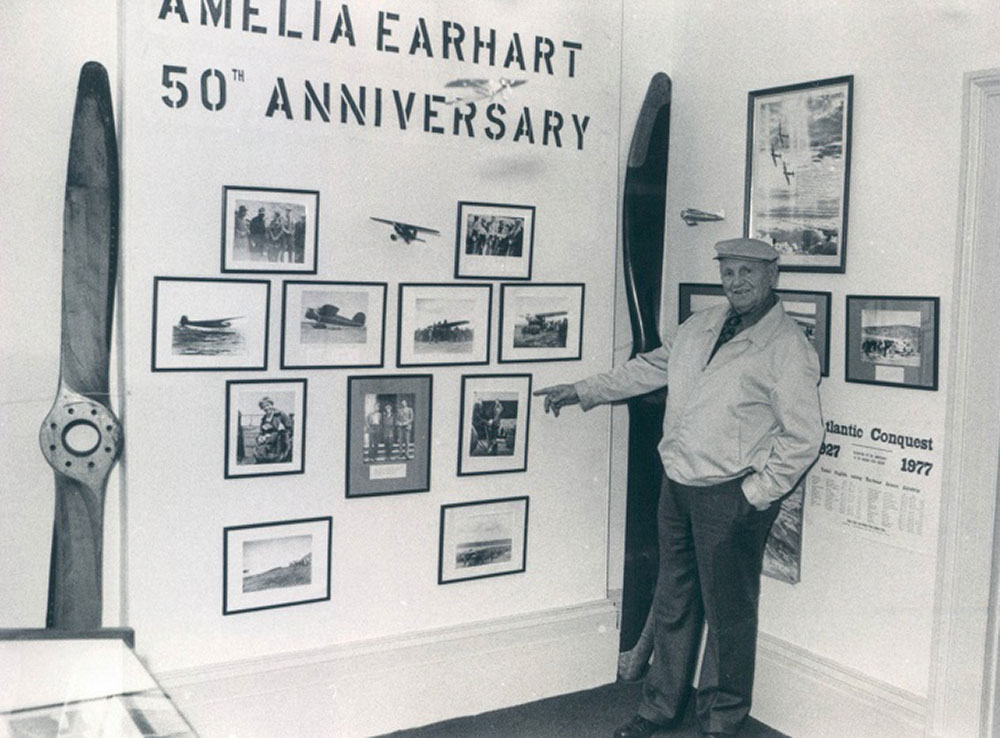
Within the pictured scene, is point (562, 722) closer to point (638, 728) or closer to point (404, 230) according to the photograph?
point (638, 728)

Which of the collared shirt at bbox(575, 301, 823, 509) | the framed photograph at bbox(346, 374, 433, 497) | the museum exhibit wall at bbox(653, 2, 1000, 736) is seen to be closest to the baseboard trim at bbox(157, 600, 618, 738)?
the framed photograph at bbox(346, 374, 433, 497)

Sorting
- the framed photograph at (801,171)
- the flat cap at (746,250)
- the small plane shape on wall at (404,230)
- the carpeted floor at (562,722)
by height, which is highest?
the framed photograph at (801,171)

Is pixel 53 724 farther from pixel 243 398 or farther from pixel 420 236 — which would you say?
pixel 420 236

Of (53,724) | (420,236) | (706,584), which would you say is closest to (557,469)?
(706,584)

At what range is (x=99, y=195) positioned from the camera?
2.75m

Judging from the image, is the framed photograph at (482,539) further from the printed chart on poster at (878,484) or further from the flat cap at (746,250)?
the flat cap at (746,250)

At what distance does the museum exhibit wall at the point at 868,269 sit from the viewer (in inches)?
114

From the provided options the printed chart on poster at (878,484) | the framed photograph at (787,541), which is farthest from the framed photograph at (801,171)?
the framed photograph at (787,541)

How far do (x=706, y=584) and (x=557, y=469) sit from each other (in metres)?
0.73

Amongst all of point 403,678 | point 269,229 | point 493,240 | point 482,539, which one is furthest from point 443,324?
point 403,678

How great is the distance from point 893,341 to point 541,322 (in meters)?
1.15

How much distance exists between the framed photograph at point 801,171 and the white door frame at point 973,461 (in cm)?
42

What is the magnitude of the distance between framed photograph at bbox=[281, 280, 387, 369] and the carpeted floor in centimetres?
124

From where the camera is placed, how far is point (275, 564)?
3.13 metres
